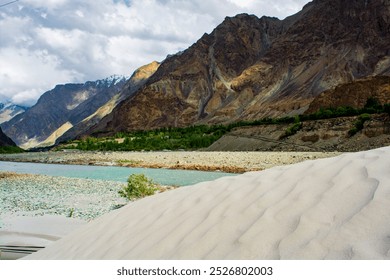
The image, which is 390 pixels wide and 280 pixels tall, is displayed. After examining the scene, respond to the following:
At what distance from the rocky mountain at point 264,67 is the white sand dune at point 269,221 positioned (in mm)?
79476

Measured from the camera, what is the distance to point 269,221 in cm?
283

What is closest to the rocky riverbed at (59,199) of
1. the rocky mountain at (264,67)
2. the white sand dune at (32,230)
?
the white sand dune at (32,230)

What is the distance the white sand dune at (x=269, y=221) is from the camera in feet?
7.57

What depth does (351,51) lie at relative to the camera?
323 ft

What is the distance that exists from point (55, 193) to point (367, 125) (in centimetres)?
3175

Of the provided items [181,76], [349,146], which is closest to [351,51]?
[181,76]

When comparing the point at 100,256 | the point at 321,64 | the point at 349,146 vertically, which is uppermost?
the point at 321,64

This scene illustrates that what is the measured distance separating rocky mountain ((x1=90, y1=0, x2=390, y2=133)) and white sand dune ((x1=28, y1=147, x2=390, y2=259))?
7948 centimetres

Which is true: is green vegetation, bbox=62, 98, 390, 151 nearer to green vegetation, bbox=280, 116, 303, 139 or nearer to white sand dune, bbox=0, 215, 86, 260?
green vegetation, bbox=280, 116, 303, 139

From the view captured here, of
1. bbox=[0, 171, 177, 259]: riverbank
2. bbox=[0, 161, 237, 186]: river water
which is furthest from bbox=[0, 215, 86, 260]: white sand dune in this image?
bbox=[0, 161, 237, 186]: river water

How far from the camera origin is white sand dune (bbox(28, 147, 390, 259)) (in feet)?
7.57
